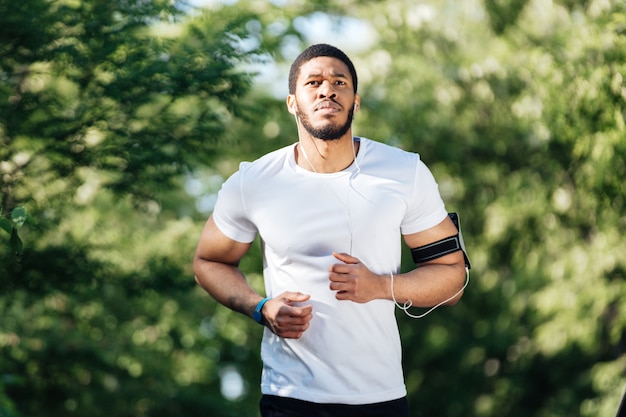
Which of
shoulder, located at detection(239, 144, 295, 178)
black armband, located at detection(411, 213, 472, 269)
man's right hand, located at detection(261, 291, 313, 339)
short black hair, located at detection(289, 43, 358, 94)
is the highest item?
short black hair, located at detection(289, 43, 358, 94)

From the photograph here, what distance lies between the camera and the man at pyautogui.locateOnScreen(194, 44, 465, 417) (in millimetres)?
3281

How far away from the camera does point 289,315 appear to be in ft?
10.5

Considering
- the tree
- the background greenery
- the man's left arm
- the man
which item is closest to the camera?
the man's left arm

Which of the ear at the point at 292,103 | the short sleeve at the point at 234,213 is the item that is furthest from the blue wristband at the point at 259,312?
the ear at the point at 292,103

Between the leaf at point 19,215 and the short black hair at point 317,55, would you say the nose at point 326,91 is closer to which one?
the short black hair at point 317,55

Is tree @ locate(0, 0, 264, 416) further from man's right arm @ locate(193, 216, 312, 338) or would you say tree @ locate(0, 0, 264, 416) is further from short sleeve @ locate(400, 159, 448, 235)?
short sleeve @ locate(400, 159, 448, 235)

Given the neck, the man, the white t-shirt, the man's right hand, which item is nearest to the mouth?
the man

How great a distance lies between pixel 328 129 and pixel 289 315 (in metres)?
0.63

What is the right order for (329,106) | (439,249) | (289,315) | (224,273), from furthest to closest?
(224,273), (439,249), (329,106), (289,315)

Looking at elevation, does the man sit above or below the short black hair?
below

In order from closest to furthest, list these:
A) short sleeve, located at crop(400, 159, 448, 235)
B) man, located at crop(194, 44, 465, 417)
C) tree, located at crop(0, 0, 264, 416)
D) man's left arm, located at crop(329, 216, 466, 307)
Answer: man's left arm, located at crop(329, 216, 466, 307) → man, located at crop(194, 44, 465, 417) → short sleeve, located at crop(400, 159, 448, 235) → tree, located at crop(0, 0, 264, 416)

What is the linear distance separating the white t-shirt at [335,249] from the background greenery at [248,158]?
0.89m

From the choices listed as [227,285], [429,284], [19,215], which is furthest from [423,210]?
[19,215]

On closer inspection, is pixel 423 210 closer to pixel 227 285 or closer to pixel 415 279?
pixel 415 279
